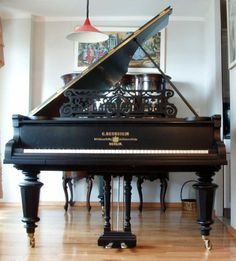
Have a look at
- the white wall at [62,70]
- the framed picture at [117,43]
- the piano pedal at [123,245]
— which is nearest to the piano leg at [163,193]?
the white wall at [62,70]

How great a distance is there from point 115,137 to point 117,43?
2729 millimetres

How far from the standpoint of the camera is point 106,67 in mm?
3018

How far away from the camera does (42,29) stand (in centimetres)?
514

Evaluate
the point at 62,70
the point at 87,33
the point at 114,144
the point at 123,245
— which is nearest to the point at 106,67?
the point at 87,33

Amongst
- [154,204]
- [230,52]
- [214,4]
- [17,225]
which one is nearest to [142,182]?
[154,204]

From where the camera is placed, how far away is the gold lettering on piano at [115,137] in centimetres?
261

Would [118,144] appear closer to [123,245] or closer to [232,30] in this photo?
[123,245]

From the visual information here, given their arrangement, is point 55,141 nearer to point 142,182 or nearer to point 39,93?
point 142,182

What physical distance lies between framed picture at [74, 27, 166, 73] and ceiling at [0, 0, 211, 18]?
0.27 metres

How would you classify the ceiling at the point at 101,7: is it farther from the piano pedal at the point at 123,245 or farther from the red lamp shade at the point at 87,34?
the piano pedal at the point at 123,245

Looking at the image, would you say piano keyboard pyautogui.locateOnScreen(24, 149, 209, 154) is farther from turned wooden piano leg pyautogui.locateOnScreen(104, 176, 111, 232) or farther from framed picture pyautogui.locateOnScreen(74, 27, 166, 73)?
framed picture pyautogui.locateOnScreen(74, 27, 166, 73)

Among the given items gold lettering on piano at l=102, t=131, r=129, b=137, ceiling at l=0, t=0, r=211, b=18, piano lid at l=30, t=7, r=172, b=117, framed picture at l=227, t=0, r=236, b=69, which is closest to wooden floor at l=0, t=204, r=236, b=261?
gold lettering on piano at l=102, t=131, r=129, b=137

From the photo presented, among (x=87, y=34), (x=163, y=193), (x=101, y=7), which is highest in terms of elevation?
(x=101, y=7)

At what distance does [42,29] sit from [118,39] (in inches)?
42.9
